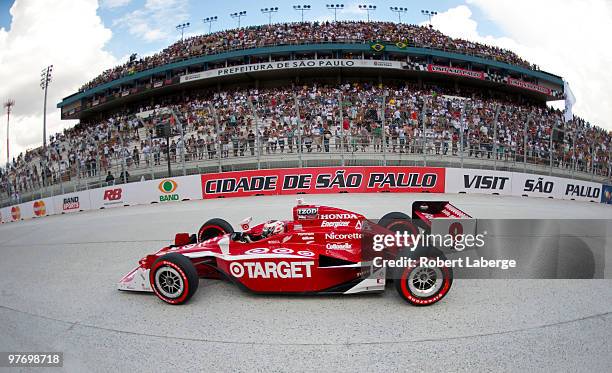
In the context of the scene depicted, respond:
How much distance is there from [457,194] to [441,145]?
1970 millimetres

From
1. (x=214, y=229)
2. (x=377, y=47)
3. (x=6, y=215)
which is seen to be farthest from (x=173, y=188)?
(x=377, y=47)

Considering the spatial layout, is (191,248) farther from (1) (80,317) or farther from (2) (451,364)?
(2) (451,364)

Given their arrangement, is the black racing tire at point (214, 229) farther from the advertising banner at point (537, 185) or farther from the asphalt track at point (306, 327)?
the advertising banner at point (537, 185)

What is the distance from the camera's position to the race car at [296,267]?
4.85 meters

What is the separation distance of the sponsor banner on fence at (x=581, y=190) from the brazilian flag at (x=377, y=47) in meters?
19.6

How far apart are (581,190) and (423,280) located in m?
15.1

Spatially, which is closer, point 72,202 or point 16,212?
point 72,202

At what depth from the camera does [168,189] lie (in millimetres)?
15680

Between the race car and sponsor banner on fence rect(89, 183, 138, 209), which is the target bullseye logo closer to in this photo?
the race car

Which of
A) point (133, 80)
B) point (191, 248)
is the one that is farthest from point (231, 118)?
point (133, 80)

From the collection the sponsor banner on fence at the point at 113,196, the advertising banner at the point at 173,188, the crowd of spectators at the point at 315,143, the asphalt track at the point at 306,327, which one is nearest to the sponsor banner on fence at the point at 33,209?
the crowd of spectators at the point at 315,143

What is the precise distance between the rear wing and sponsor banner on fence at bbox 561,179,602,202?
1257 centimetres

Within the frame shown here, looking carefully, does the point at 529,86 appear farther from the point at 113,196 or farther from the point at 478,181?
the point at 113,196

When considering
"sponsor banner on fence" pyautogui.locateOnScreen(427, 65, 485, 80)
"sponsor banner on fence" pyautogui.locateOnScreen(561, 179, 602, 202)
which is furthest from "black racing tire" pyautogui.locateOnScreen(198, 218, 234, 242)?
"sponsor banner on fence" pyautogui.locateOnScreen(427, 65, 485, 80)
